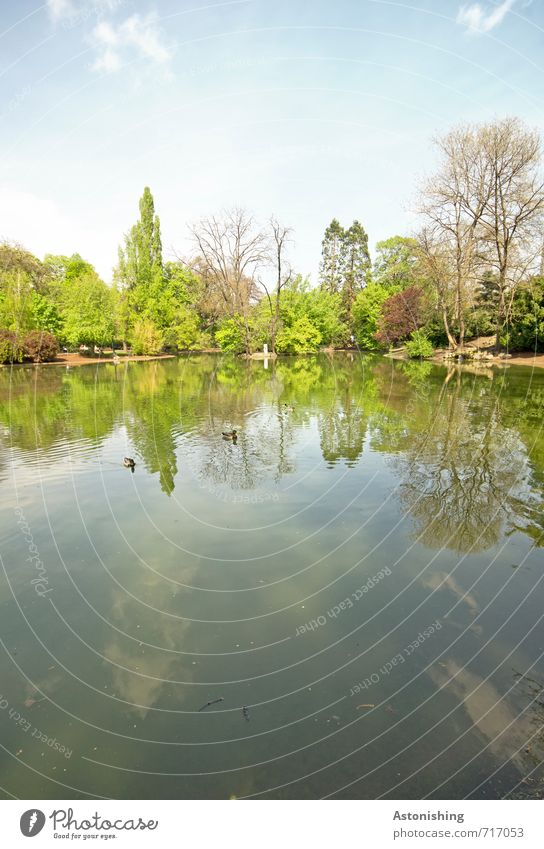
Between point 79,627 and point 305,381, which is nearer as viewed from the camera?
point 79,627

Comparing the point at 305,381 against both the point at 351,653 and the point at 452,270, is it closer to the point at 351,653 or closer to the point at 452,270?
the point at 452,270

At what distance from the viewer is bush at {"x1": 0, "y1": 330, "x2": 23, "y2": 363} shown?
45.7 m

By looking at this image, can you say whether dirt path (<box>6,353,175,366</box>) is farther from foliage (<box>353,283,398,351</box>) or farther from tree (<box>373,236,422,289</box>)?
tree (<box>373,236,422,289</box>)

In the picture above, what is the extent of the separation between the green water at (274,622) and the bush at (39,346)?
39948mm

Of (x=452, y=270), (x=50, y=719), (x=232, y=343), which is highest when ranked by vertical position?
(x=452, y=270)

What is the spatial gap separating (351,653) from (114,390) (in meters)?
27.1

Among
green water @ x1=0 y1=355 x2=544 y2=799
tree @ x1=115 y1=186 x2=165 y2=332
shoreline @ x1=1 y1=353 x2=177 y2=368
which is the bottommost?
green water @ x1=0 y1=355 x2=544 y2=799

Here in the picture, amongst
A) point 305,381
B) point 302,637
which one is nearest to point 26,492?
point 302,637

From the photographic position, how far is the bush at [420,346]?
48562 millimetres

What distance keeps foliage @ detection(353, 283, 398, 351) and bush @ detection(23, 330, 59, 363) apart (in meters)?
39.5

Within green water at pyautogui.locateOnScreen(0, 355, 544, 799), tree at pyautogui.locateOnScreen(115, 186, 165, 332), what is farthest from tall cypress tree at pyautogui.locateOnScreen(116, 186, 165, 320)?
green water at pyautogui.locateOnScreen(0, 355, 544, 799)

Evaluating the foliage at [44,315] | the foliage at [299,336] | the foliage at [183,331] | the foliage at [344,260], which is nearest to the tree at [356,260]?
the foliage at [344,260]

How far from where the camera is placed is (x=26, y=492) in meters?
11.5

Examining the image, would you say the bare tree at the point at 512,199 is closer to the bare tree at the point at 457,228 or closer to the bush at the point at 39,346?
the bare tree at the point at 457,228
